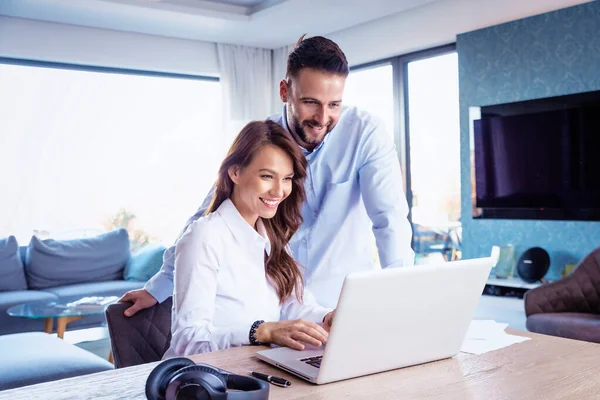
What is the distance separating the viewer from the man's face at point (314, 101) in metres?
1.90

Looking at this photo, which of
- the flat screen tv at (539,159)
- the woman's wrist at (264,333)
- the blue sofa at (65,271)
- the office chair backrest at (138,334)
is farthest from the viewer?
the blue sofa at (65,271)

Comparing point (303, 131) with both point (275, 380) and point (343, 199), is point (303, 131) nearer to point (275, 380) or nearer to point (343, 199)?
point (343, 199)

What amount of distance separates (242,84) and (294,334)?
6.01 m

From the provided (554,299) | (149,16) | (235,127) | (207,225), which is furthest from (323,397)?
(235,127)

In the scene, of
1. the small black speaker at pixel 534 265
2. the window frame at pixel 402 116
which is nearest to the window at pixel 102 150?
the window frame at pixel 402 116

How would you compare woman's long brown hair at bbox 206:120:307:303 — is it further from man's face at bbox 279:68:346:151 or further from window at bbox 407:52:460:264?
window at bbox 407:52:460:264

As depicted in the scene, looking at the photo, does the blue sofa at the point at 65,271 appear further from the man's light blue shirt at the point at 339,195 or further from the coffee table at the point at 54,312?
the man's light blue shirt at the point at 339,195

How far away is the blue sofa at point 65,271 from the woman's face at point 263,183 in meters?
3.72

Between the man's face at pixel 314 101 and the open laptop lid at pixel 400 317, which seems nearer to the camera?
the open laptop lid at pixel 400 317

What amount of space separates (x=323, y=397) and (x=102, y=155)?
6296 millimetres

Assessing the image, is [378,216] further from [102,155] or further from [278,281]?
[102,155]

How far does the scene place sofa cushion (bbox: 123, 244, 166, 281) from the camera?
583 cm

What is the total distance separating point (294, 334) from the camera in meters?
1.40

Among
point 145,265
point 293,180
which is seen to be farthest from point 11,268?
point 293,180
